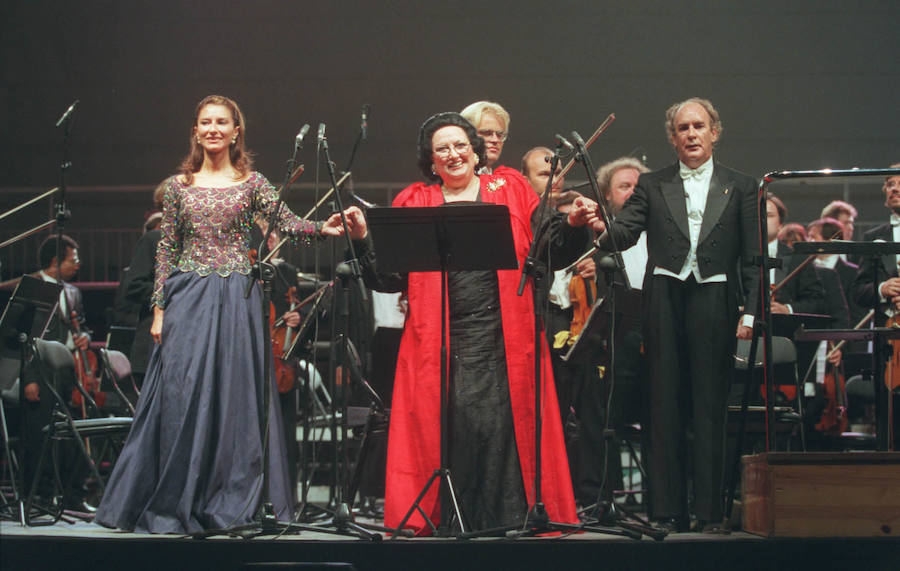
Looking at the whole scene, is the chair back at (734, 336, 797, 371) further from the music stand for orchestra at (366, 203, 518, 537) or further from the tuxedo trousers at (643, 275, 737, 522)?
the music stand for orchestra at (366, 203, 518, 537)

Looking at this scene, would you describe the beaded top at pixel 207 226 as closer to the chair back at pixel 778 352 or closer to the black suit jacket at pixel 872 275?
the chair back at pixel 778 352

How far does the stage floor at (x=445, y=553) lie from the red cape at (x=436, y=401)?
0.41m

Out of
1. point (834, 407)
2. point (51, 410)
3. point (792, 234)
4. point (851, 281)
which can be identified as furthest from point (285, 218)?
point (851, 281)

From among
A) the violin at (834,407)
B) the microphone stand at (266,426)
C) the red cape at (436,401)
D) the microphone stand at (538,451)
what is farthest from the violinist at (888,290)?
the microphone stand at (266,426)

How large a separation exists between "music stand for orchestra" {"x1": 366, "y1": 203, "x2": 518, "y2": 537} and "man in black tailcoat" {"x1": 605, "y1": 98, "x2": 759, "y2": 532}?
0.74 m

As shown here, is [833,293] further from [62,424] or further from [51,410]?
[51,410]

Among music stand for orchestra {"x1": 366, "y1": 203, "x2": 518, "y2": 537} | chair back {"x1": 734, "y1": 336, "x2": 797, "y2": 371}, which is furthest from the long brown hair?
chair back {"x1": 734, "y1": 336, "x2": 797, "y2": 371}

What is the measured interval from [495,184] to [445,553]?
1356 mm

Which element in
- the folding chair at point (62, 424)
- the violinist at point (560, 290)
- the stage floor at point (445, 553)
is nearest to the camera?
the stage floor at point (445, 553)

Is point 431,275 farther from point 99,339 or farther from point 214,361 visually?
point 99,339

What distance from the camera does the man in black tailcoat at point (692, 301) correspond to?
3.72 m

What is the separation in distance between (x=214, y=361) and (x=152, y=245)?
1.50 meters

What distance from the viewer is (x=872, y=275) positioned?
4543 millimetres

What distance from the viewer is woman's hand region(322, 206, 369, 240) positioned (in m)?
3.39
